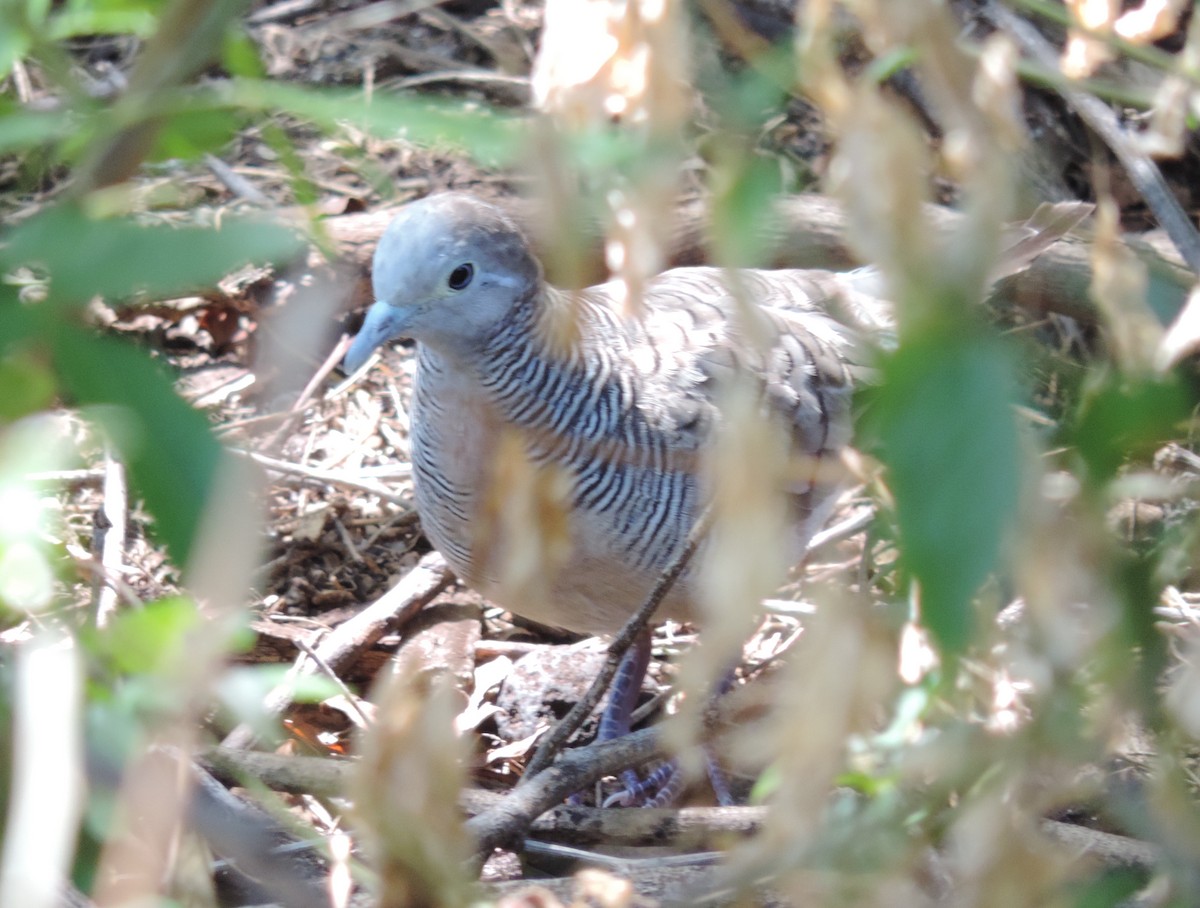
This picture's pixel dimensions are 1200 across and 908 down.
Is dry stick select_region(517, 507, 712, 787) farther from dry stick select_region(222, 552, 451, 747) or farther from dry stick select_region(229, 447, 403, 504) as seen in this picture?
dry stick select_region(229, 447, 403, 504)

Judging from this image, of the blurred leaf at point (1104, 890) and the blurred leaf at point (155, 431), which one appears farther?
the blurred leaf at point (1104, 890)

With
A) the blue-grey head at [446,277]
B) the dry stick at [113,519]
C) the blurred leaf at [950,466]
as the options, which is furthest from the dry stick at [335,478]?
the blurred leaf at [950,466]

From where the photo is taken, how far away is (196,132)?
0.83 meters

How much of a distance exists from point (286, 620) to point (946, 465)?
10.0 feet

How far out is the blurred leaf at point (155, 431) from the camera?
0.74 metres

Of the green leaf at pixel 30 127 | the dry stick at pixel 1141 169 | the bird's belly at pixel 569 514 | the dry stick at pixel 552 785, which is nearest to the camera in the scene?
the green leaf at pixel 30 127

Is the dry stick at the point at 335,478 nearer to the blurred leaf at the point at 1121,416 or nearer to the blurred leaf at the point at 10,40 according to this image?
the blurred leaf at the point at 10,40

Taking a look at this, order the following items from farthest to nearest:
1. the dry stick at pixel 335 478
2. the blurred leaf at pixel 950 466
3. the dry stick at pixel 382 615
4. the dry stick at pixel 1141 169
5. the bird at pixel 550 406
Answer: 1. the dry stick at pixel 335 478
2. the dry stick at pixel 1141 169
3. the dry stick at pixel 382 615
4. the bird at pixel 550 406
5. the blurred leaf at pixel 950 466

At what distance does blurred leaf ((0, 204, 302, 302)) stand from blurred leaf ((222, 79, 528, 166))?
0.26ft

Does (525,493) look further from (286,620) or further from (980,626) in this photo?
(286,620)

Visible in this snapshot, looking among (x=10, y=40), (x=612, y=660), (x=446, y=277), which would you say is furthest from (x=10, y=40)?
(x=446, y=277)

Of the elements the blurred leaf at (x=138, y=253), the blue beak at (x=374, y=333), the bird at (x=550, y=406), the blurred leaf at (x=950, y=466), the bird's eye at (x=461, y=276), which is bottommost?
the bird at (x=550, y=406)

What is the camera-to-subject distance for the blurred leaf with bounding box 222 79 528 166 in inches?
28.5

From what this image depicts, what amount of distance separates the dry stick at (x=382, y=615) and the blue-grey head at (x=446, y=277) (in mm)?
858
